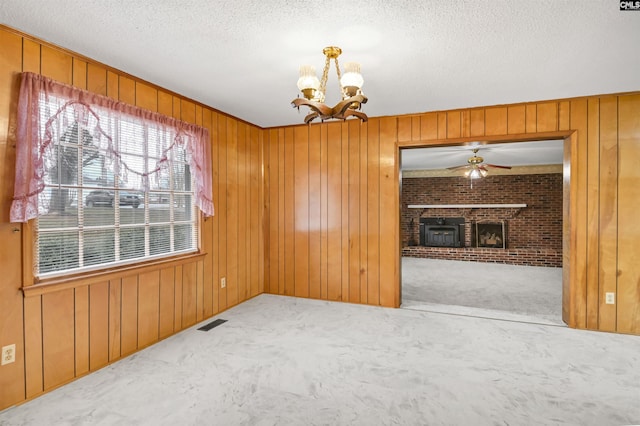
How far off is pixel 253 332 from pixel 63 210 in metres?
1.87

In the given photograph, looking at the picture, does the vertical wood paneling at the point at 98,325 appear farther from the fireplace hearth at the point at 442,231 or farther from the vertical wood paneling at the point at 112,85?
the fireplace hearth at the point at 442,231

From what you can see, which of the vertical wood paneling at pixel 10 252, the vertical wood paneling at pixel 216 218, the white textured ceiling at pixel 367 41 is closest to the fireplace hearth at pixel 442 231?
the white textured ceiling at pixel 367 41

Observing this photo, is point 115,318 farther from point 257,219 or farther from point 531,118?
point 531,118

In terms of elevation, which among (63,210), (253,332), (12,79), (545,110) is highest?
(545,110)

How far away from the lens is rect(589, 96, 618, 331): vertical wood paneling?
3123 mm

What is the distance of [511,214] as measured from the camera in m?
7.66

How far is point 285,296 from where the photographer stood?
4.39 m

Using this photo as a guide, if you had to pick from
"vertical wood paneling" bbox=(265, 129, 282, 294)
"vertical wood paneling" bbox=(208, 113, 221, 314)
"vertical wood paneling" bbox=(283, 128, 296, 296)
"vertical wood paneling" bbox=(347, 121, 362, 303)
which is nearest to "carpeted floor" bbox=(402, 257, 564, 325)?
"vertical wood paneling" bbox=(347, 121, 362, 303)

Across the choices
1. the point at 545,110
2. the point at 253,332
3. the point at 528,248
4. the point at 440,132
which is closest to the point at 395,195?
the point at 440,132

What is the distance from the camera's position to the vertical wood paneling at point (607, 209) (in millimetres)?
3123

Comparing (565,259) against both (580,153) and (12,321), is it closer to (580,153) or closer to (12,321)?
(580,153)

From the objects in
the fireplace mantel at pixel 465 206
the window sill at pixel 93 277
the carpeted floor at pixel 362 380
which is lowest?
the carpeted floor at pixel 362 380

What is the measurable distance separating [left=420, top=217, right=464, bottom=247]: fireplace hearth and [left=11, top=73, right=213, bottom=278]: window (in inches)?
253

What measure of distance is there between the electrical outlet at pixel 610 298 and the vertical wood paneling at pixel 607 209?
24 millimetres
